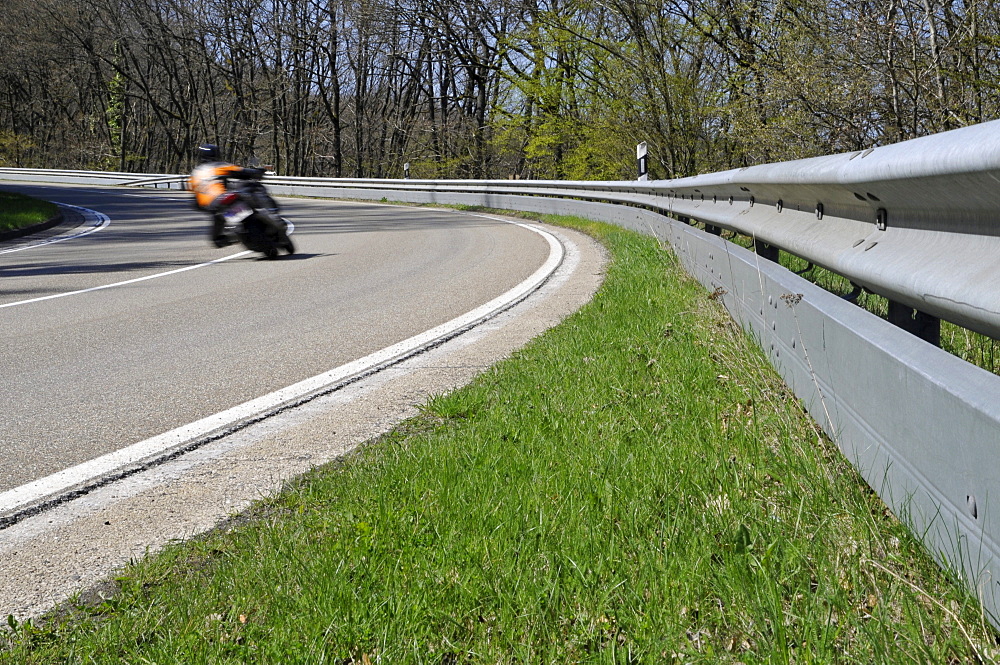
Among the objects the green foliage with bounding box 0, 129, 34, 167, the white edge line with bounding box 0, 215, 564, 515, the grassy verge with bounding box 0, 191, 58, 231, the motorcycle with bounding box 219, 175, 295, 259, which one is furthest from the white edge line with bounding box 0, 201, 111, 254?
the green foliage with bounding box 0, 129, 34, 167

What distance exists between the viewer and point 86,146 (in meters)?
57.8

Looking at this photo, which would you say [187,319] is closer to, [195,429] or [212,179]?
[195,429]

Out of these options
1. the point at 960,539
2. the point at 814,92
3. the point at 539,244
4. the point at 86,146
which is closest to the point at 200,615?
the point at 960,539

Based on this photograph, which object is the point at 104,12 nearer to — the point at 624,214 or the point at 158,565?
the point at 624,214

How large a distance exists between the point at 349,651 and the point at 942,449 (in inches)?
56.1

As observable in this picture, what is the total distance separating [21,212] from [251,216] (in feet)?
33.1

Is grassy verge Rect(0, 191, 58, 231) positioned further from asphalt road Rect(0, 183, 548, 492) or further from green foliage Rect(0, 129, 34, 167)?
green foliage Rect(0, 129, 34, 167)

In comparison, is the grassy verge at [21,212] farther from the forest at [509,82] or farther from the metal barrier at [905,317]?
the metal barrier at [905,317]

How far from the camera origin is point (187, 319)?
751cm

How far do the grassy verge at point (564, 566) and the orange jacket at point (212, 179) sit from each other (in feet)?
28.4

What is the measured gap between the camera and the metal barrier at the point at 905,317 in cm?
192

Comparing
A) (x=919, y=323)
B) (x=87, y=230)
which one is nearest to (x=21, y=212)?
(x=87, y=230)

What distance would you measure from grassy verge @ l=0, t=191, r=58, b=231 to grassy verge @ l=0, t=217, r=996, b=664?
16219mm

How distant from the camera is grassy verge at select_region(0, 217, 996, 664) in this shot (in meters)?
2.17
